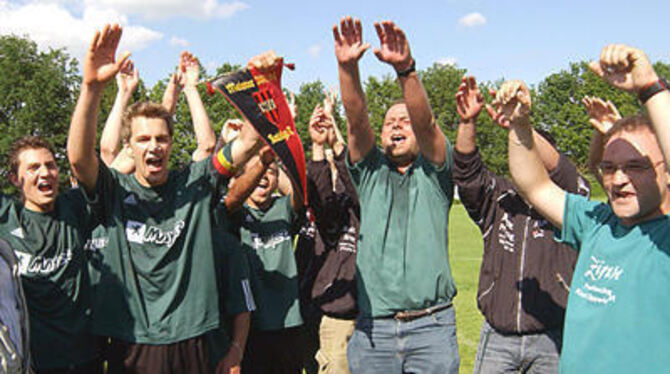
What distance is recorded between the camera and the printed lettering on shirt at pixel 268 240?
15.5 feet

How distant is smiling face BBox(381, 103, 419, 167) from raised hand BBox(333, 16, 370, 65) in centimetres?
59

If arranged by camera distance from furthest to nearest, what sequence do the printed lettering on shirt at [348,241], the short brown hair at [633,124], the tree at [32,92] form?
the tree at [32,92]
the printed lettering on shirt at [348,241]
the short brown hair at [633,124]

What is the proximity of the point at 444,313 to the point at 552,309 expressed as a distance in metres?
0.81

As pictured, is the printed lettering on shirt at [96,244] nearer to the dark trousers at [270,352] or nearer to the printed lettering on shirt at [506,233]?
the dark trousers at [270,352]

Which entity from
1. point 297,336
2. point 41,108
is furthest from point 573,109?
point 297,336

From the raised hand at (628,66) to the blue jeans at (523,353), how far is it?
2.03 m

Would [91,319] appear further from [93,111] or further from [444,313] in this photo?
[444,313]

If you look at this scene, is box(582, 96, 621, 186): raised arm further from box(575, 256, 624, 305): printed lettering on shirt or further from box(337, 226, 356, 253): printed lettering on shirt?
box(337, 226, 356, 253): printed lettering on shirt

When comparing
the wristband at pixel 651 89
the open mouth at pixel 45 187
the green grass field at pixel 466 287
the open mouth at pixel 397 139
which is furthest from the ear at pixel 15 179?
the green grass field at pixel 466 287

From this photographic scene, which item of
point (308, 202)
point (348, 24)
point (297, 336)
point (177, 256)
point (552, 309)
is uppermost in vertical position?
point (348, 24)

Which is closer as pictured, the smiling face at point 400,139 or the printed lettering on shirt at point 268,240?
the smiling face at point 400,139

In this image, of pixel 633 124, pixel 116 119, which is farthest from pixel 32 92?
pixel 633 124

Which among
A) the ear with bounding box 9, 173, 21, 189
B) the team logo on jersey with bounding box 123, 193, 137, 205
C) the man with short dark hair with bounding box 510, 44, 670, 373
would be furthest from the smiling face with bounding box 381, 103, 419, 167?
the ear with bounding box 9, 173, 21, 189

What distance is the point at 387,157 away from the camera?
13.0ft
